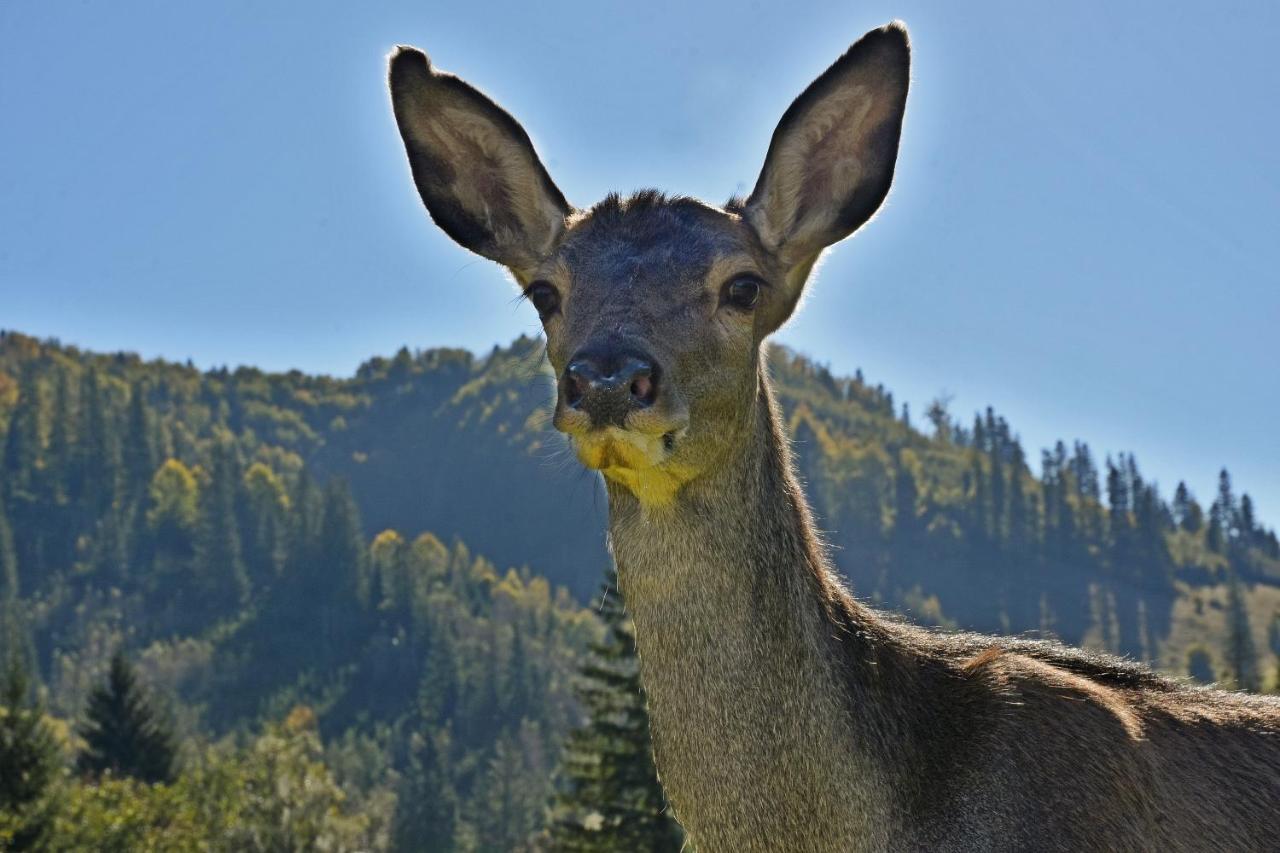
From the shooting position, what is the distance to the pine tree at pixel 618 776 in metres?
40.0

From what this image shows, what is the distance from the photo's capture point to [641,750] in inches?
1593

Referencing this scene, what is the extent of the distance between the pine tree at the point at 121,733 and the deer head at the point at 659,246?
250ft

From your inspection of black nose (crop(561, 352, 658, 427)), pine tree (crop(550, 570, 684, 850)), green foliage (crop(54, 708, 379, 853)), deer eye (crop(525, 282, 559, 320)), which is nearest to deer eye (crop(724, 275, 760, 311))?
deer eye (crop(525, 282, 559, 320))

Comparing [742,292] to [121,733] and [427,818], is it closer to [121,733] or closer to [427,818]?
[121,733]

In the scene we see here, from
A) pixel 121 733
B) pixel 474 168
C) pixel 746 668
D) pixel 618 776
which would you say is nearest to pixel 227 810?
pixel 121 733

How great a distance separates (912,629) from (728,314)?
6.01 feet

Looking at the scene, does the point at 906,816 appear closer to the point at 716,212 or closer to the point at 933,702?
the point at 933,702

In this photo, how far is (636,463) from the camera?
588cm

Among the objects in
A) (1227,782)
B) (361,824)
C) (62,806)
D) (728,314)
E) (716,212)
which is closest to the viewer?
(1227,782)

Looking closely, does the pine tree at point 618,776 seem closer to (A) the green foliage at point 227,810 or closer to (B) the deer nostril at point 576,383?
(A) the green foliage at point 227,810

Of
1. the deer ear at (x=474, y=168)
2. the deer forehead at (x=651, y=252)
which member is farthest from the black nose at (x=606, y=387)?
the deer ear at (x=474, y=168)

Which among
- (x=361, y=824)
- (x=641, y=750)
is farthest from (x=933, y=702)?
(x=361, y=824)

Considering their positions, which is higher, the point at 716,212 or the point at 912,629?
the point at 716,212

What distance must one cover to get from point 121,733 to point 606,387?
262ft
